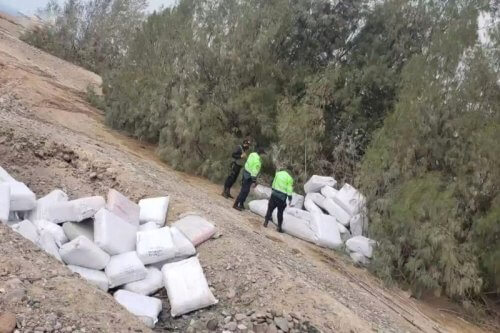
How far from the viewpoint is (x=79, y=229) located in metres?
6.79

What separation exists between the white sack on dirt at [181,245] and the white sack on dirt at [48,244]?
1.37m

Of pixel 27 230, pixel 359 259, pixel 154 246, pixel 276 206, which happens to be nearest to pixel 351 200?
pixel 359 259

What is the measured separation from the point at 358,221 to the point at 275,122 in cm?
378

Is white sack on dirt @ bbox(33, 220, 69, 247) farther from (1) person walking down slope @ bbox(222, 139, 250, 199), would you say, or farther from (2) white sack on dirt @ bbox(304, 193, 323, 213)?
(2) white sack on dirt @ bbox(304, 193, 323, 213)

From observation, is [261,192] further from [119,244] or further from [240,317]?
[240,317]

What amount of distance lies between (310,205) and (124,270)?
531 centimetres

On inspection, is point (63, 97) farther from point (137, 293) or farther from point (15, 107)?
point (137, 293)

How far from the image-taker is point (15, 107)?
13070mm

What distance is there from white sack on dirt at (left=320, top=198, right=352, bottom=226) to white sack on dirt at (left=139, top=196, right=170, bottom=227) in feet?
12.7

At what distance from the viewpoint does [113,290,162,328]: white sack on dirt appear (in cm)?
574

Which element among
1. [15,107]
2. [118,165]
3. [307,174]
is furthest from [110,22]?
[118,165]

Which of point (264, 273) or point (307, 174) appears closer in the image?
point (264, 273)

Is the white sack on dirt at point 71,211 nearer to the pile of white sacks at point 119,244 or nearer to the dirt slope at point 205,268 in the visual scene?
the pile of white sacks at point 119,244

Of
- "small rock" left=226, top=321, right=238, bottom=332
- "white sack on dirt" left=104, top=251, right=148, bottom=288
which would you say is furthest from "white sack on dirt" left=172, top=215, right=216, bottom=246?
"small rock" left=226, top=321, right=238, bottom=332
